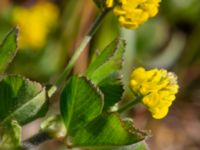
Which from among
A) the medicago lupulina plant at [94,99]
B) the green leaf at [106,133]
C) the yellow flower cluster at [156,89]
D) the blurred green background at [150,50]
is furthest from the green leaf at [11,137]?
the blurred green background at [150,50]

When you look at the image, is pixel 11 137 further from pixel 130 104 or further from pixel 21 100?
pixel 130 104

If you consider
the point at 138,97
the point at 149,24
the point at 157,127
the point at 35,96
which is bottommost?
the point at 157,127

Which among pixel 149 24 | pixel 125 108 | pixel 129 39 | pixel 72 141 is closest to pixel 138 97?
pixel 125 108

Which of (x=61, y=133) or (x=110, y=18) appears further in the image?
(x=110, y=18)

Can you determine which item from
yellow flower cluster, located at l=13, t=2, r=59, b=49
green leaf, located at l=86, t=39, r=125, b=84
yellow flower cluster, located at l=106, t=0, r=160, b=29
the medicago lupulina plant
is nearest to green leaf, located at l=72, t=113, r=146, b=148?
the medicago lupulina plant

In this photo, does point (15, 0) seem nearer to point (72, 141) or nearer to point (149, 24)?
point (149, 24)

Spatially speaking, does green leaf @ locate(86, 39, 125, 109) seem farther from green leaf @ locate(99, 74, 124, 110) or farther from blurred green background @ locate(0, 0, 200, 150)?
blurred green background @ locate(0, 0, 200, 150)
